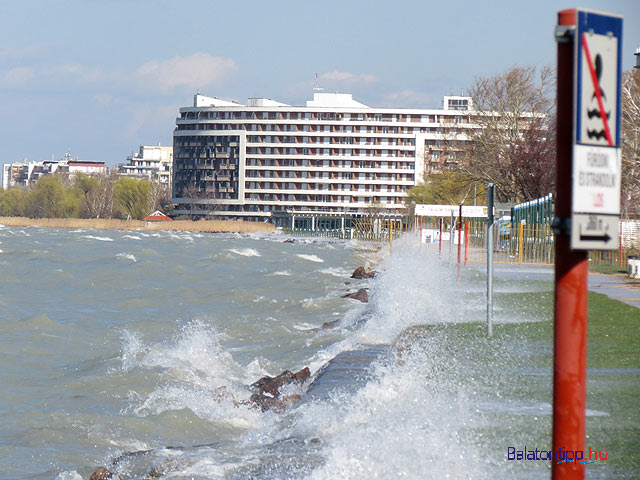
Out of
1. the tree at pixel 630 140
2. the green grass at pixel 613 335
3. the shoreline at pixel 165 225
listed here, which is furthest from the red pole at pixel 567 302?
the shoreline at pixel 165 225

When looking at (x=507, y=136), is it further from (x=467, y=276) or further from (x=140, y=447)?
(x=140, y=447)

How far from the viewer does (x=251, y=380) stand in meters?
14.8

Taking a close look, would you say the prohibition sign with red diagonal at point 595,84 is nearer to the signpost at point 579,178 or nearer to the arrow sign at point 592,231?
the signpost at point 579,178

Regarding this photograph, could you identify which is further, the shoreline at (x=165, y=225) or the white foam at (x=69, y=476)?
the shoreline at (x=165, y=225)

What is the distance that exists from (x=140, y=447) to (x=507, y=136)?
2038 inches

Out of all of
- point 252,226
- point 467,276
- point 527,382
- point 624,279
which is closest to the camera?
point 527,382

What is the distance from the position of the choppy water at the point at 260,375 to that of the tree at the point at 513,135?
96.0ft

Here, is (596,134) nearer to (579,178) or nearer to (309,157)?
(579,178)

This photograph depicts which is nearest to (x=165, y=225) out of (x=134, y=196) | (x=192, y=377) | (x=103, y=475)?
(x=134, y=196)

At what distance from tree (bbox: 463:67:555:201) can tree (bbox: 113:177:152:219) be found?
389ft

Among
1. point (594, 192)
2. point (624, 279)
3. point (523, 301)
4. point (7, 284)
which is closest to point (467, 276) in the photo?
point (624, 279)

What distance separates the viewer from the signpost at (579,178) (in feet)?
10.4

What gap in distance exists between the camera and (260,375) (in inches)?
600

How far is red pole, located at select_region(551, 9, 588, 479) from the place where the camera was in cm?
323
